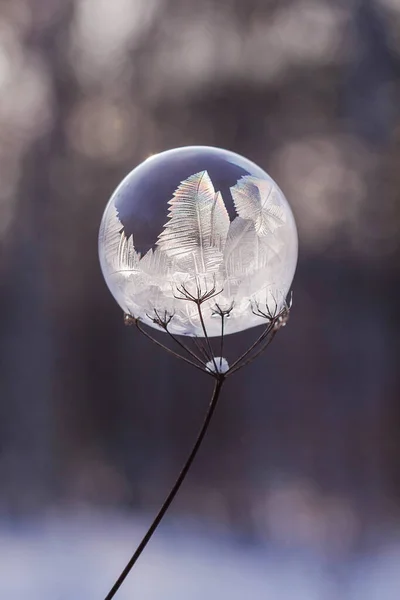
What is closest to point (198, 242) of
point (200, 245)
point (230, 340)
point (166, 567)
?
point (200, 245)

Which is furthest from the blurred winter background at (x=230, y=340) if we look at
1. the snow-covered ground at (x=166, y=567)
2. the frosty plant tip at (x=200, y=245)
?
the frosty plant tip at (x=200, y=245)

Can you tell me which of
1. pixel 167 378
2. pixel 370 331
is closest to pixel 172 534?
pixel 167 378

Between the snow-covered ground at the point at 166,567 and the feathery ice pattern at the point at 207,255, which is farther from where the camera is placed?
the snow-covered ground at the point at 166,567

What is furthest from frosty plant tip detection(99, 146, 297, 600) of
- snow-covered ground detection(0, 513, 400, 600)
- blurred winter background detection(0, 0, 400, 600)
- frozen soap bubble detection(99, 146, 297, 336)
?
snow-covered ground detection(0, 513, 400, 600)

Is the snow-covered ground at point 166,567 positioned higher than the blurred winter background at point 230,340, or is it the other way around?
the blurred winter background at point 230,340

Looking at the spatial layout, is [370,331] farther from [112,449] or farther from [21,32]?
[21,32]

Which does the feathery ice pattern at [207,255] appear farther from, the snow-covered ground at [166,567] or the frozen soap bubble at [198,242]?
the snow-covered ground at [166,567]

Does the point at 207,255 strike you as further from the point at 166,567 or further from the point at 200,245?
the point at 166,567
